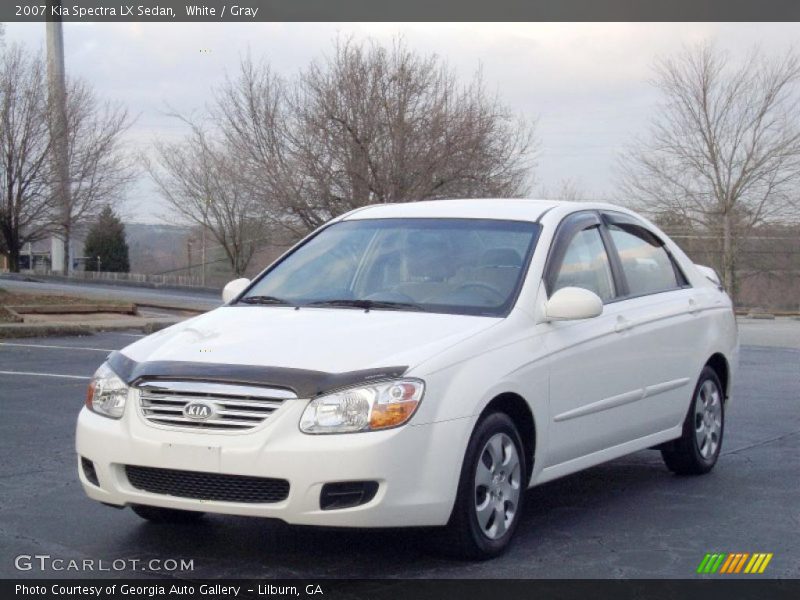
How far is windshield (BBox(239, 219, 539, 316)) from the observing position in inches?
242

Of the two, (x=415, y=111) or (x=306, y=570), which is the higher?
(x=415, y=111)

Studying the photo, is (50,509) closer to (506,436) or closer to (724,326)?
(506,436)

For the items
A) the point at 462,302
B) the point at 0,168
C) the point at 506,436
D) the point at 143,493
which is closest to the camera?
the point at 143,493

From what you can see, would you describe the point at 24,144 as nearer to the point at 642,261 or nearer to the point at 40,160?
the point at 40,160

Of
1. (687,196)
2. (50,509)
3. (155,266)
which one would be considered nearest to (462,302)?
(50,509)

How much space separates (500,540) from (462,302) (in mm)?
1246

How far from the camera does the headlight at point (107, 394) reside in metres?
5.41

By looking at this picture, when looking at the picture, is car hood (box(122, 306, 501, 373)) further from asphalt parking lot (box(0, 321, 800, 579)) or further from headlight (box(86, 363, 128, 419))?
asphalt parking lot (box(0, 321, 800, 579))

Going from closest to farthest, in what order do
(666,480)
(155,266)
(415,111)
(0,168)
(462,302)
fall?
(462,302)
(666,480)
(0,168)
(415,111)
(155,266)

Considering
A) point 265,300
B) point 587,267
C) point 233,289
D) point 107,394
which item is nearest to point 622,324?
point 587,267

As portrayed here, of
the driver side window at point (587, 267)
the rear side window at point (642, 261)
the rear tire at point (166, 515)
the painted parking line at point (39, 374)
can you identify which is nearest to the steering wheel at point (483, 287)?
the driver side window at point (587, 267)

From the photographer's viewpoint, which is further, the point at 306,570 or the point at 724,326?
the point at 724,326

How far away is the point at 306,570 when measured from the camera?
530 centimetres

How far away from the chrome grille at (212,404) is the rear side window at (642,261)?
293 cm
